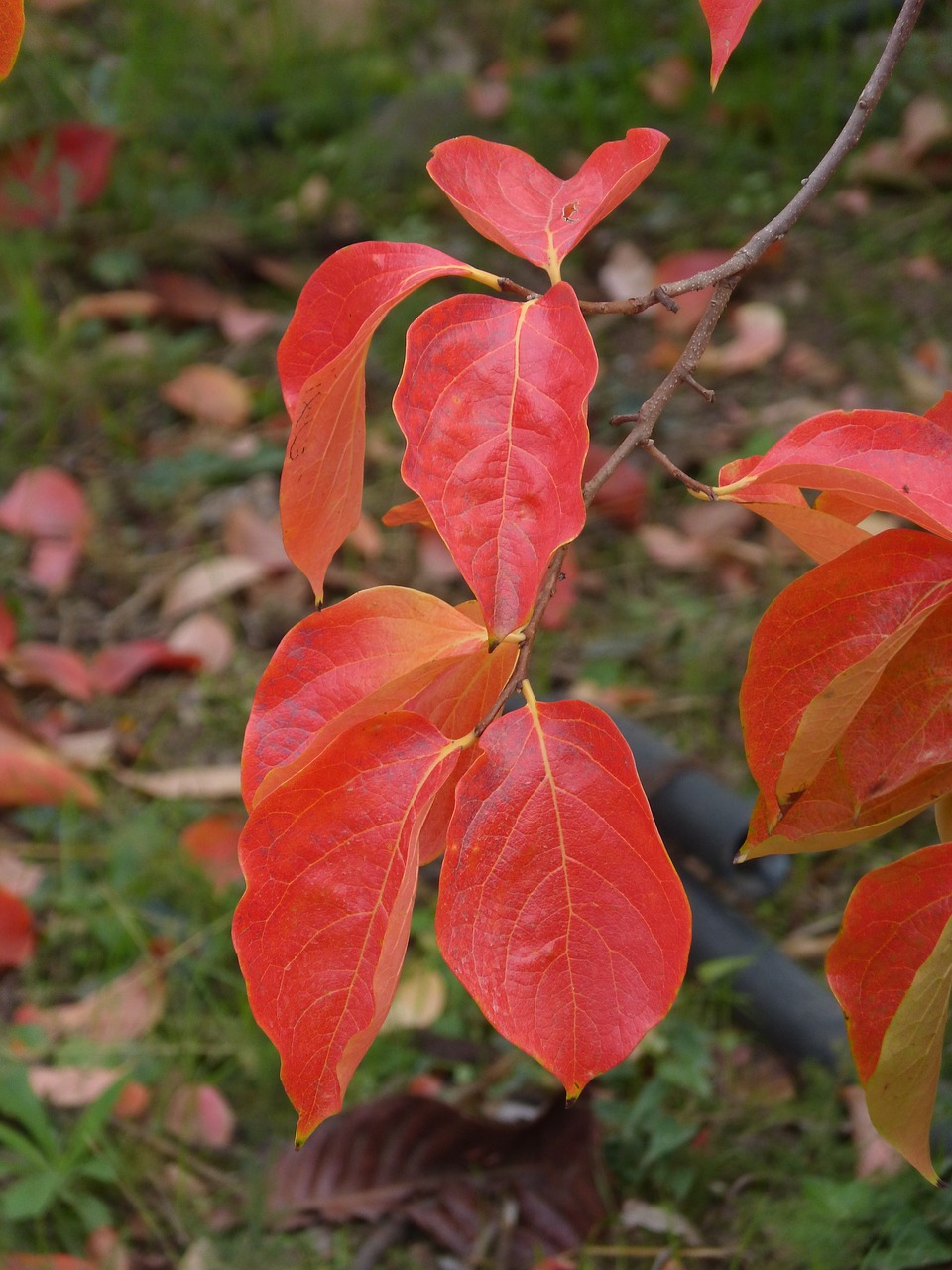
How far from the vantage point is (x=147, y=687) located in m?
1.73

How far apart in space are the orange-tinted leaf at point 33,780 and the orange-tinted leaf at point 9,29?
1077 mm

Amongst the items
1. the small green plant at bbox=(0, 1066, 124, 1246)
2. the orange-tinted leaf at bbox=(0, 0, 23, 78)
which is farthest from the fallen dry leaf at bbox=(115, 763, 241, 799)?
the orange-tinted leaf at bbox=(0, 0, 23, 78)

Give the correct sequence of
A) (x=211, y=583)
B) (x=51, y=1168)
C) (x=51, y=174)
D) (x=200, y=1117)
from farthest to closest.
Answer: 1. (x=51, y=174)
2. (x=211, y=583)
3. (x=200, y=1117)
4. (x=51, y=1168)

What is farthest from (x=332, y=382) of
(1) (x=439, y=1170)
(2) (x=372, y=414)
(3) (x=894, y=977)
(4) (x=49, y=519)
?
(2) (x=372, y=414)

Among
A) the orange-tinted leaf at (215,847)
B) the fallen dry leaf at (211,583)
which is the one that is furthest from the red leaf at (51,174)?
the orange-tinted leaf at (215,847)

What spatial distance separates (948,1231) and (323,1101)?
60 cm

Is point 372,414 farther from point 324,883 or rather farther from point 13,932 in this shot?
point 324,883

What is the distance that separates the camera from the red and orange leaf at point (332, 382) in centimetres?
54

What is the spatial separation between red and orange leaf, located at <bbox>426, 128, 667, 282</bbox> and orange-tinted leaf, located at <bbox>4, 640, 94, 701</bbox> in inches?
48.1

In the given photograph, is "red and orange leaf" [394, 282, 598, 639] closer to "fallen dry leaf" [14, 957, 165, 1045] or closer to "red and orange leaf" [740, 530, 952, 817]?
"red and orange leaf" [740, 530, 952, 817]

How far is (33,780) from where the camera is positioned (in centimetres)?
149

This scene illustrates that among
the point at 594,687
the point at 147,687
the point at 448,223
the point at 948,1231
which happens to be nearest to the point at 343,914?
the point at 948,1231

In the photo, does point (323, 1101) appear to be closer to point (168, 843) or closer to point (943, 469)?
point (943, 469)

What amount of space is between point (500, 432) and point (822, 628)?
6.8 inches
